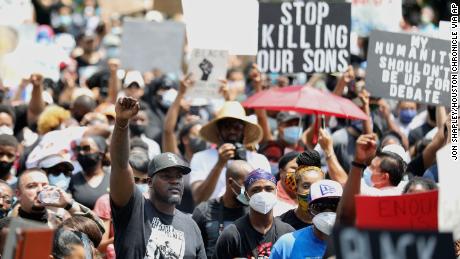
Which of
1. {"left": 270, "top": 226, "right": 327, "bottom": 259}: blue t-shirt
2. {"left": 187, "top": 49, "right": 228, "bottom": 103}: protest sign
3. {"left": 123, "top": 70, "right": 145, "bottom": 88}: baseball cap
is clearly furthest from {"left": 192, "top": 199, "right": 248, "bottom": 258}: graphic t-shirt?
{"left": 123, "top": 70, "right": 145, "bottom": 88}: baseball cap

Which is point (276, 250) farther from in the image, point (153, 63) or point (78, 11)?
point (78, 11)

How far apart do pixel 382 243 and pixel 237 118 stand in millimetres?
5548

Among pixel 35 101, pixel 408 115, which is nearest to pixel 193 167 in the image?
pixel 35 101

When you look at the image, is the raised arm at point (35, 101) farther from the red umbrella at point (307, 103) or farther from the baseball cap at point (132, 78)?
the red umbrella at point (307, 103)

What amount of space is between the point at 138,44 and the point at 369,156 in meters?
7.65

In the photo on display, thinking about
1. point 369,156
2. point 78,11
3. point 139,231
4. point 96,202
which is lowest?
point 78,11

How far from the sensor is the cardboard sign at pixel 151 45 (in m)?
13.2

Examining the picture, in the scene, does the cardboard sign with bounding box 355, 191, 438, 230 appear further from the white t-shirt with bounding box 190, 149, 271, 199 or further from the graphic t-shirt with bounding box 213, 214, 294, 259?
the white t-shirt with bounding box 190, 149, 271, 199

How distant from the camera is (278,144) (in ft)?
35.4

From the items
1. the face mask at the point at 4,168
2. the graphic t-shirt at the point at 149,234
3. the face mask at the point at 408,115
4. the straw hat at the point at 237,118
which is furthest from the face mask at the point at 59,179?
the face mask at the point at 408,115

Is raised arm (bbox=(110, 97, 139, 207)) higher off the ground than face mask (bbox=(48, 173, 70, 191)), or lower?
higher

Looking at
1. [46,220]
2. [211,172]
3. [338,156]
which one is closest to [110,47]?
[338,156]

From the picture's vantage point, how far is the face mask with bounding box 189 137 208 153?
441 inches

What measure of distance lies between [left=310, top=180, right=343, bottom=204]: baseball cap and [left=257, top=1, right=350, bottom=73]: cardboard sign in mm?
4503
